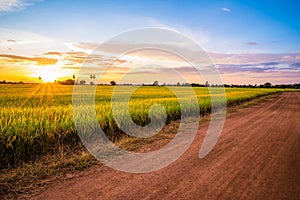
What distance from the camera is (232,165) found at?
5.38m

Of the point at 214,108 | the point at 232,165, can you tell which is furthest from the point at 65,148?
the point at 214,108

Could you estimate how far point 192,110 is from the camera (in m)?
14.2

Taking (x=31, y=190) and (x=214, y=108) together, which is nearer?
(x=31, y=190)

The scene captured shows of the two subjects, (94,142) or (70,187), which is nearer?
(70,187)

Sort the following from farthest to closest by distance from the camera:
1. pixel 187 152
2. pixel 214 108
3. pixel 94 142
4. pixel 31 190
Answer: pixel 214 108 → pixel 94 142 → pixel 187 152 → pixel 31 190

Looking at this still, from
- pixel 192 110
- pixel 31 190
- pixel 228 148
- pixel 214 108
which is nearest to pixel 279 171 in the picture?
pixel 228 148

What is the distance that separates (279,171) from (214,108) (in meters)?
12.3

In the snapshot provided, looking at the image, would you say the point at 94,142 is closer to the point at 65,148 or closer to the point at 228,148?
the point at 65,148

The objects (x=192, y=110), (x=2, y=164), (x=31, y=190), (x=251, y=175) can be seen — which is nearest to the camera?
(x=31, y=190)

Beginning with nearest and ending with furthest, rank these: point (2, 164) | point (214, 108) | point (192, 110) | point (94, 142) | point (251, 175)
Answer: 1. point (251, 175)
2. point (2, 164)
3. point (94, 142)
4. point (192, 110)
5. point (214, 108)

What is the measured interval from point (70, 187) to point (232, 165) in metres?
3.25

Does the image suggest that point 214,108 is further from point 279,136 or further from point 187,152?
point 187,152

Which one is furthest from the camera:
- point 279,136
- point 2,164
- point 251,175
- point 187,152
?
point 279,136

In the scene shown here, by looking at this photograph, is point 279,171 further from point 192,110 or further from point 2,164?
point 192,110
